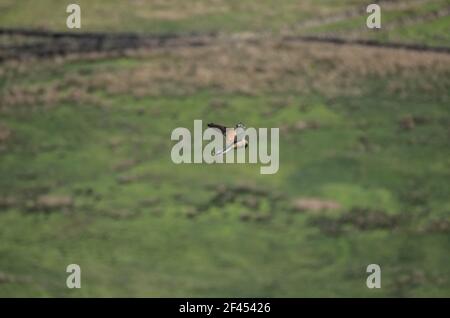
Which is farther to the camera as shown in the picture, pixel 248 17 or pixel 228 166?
pixel 248 17

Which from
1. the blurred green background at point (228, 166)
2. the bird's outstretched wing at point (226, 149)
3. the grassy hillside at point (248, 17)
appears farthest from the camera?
the grassy hillside at point (248, 17)

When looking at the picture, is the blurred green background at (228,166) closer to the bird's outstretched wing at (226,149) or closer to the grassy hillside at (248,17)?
the grassy hillside at (248,17)

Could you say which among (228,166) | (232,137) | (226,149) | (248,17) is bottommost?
(228,166)

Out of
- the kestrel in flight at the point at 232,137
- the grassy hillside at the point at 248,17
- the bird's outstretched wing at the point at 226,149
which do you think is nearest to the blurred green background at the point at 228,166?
the grassy hillside at the point at 248,17

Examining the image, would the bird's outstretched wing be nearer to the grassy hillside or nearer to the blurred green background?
the blurred green background

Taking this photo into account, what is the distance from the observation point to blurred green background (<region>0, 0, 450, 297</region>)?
27.3m

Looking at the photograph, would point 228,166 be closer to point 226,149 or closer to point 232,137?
point 226,149

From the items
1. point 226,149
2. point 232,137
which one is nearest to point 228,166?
point 226,149

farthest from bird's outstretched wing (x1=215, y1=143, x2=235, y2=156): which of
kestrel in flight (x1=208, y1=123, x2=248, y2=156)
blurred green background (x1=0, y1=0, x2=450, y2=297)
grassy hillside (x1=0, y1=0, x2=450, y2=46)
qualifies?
grassy hillside (x1=0, y1=0, x2=450, y2=46)

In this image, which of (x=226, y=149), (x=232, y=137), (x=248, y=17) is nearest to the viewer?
(x=232, y=137)

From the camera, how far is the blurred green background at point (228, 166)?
2727cm

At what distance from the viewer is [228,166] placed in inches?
1227
